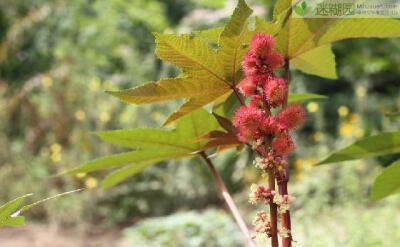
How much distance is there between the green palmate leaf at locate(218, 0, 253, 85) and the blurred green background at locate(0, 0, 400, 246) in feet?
6.28

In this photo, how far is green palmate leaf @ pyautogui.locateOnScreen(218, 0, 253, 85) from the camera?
643 mm

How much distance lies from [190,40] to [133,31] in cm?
783

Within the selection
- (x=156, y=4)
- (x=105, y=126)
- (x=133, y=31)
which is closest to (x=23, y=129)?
(x=105, y=126)

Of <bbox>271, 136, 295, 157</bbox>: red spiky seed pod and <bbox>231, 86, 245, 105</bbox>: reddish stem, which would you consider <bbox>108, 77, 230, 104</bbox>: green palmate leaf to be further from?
<bbox>271, 136, 295, 157</bbox>: red spiky seed pod

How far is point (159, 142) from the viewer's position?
99 centimetres

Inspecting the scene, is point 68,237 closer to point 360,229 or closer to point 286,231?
point 360,229

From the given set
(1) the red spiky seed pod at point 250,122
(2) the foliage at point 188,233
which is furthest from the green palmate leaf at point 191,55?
(2) the foliage at point 188,233

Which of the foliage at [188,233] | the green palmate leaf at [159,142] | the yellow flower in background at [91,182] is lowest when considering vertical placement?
the green palmate leaf at [159,142]

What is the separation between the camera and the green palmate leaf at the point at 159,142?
970 mm

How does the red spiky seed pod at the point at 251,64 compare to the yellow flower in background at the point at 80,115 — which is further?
the yellow flower in background at the point at 80,115

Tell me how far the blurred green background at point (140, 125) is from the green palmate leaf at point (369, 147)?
1.74 meters

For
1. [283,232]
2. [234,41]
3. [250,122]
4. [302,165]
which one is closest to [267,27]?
[234,41]

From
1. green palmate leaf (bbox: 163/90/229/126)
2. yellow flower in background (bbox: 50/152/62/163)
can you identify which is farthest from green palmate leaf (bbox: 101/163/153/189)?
yellow flower in background (bbox: 50/152/62/163)

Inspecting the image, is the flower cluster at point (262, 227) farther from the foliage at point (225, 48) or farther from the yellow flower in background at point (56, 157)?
the yellow flower in background at point (56, 157)
